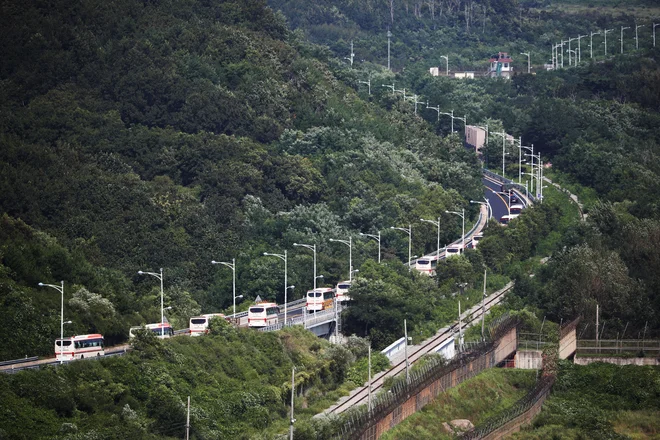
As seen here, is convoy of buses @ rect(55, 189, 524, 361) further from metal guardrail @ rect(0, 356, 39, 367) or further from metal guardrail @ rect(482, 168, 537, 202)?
metal guardrail @ rect(482, 168, 537, 202)

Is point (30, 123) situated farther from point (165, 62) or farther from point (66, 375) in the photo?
point (66, 375)

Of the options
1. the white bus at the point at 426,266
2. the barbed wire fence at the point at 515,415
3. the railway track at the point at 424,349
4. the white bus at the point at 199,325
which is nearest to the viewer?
the barbed wire fence at the point at 515,415

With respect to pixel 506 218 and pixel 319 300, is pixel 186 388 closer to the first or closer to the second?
pixel 319 300

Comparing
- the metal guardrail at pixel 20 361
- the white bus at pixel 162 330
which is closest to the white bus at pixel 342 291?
the white bus at pixel 162 330

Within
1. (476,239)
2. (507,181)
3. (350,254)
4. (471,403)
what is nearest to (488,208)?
(507,181)

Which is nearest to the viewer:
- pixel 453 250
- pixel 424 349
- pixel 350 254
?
pixel 424 349

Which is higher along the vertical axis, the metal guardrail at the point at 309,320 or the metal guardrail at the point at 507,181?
the metal guardrail at the point at 309,320

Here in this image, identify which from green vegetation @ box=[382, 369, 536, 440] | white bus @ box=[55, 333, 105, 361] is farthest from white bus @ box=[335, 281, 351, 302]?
white bus @ box=[55, 333, 105, 361]

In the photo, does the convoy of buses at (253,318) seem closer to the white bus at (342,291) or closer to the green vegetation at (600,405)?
the white bus at (342,291)
